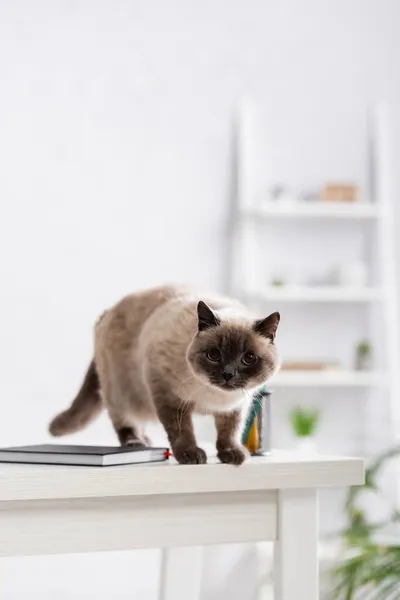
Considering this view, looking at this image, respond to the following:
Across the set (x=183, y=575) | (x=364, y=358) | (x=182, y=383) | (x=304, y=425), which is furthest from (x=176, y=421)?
(x=364, y=358)

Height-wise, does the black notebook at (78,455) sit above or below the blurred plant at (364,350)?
below

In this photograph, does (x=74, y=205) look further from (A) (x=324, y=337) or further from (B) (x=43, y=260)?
(A) (x=324, y=337)

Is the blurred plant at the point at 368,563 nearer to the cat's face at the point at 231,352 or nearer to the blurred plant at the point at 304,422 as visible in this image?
the blurred plant at the point at 304,422

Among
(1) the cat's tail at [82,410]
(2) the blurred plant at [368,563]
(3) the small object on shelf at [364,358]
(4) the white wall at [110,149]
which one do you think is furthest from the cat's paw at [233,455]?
(3) the small object on shelf at [364,358]

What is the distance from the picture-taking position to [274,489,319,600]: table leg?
1279 mm

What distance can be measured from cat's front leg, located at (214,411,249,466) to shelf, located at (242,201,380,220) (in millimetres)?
1926

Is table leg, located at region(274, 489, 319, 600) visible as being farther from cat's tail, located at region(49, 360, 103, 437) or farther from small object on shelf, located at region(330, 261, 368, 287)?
small object on shelf, located at region(330, 261, 368, 287)

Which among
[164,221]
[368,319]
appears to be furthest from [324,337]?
[164,221]

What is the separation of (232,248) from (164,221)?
0.97 feet

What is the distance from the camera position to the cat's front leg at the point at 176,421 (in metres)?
1.31

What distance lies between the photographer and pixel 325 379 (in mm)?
3148

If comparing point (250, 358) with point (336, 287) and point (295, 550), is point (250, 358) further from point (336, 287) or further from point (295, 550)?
point (336, 287)

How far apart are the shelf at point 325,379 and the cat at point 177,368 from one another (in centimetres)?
161

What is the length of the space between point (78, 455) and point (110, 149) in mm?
2241
